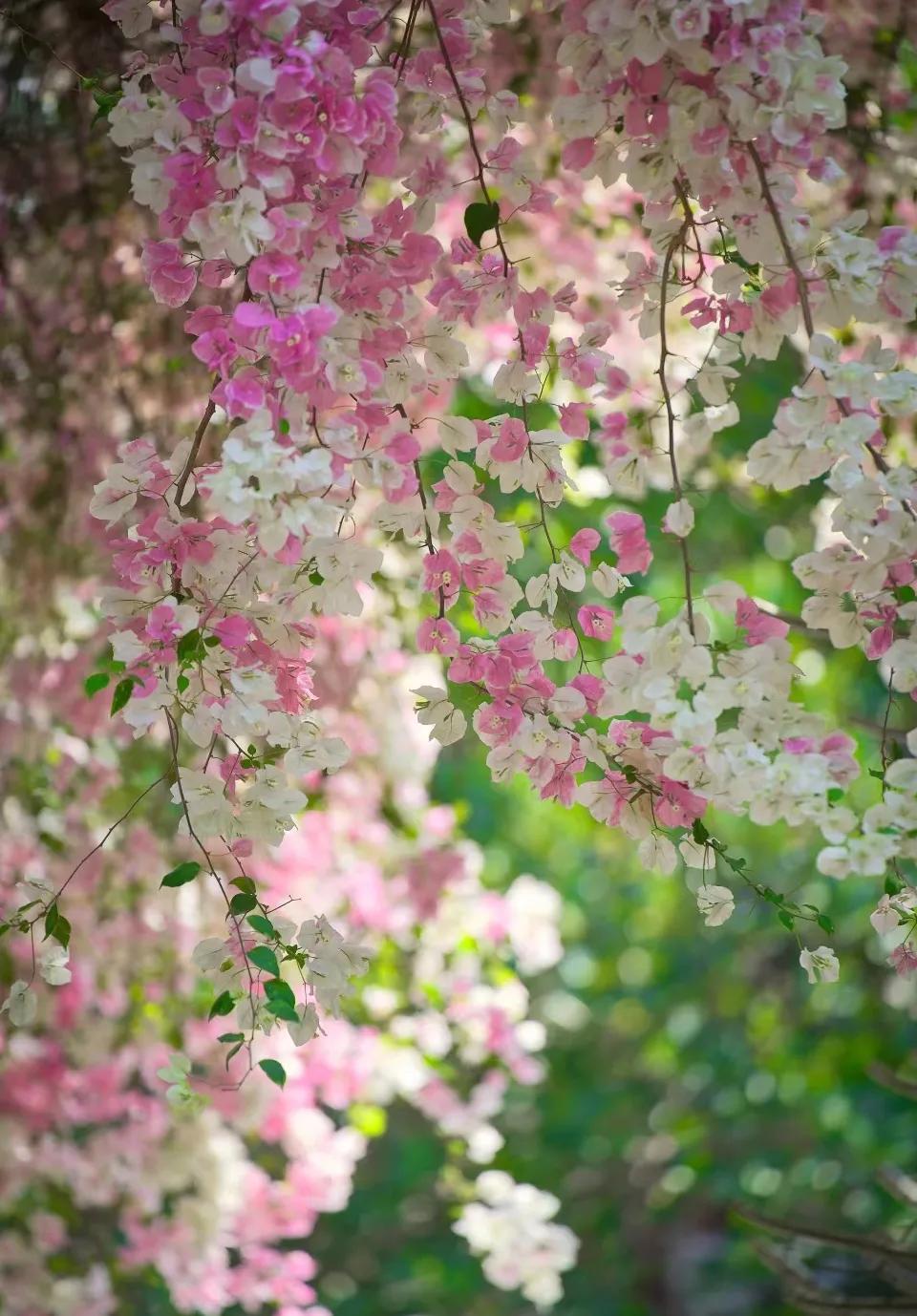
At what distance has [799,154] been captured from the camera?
75 cm

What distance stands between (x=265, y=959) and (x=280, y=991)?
0.02 meters

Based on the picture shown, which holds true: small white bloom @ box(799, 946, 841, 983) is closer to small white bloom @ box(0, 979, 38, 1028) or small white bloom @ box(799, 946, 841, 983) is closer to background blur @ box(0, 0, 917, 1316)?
small white bloom @ box(0, 979, 38, 1028)

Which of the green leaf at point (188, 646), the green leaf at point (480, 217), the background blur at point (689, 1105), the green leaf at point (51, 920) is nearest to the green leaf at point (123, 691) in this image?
the green leaf at point (188, 646)

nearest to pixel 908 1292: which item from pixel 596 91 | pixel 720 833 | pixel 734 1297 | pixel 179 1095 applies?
pixel 179 1095

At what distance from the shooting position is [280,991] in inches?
28.5

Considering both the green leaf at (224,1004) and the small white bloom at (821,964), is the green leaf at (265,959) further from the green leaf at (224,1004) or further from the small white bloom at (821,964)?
the small white bloom at (821,964)

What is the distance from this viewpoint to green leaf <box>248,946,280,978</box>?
2.40ft

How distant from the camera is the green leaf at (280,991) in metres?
0.72

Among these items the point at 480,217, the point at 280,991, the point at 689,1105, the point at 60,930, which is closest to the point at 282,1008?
the point at 280,991

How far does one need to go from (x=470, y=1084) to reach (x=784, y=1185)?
5.58 ft

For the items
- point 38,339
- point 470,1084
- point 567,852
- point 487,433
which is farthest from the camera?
point 567,852

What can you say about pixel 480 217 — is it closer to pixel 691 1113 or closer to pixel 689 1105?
pixel 691 1113

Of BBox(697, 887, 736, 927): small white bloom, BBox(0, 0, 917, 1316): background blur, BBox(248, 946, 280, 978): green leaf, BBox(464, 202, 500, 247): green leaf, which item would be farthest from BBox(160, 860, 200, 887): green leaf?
BBox(0, 0, 917, 1316): background blur

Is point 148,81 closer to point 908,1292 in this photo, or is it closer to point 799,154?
point 799,154
